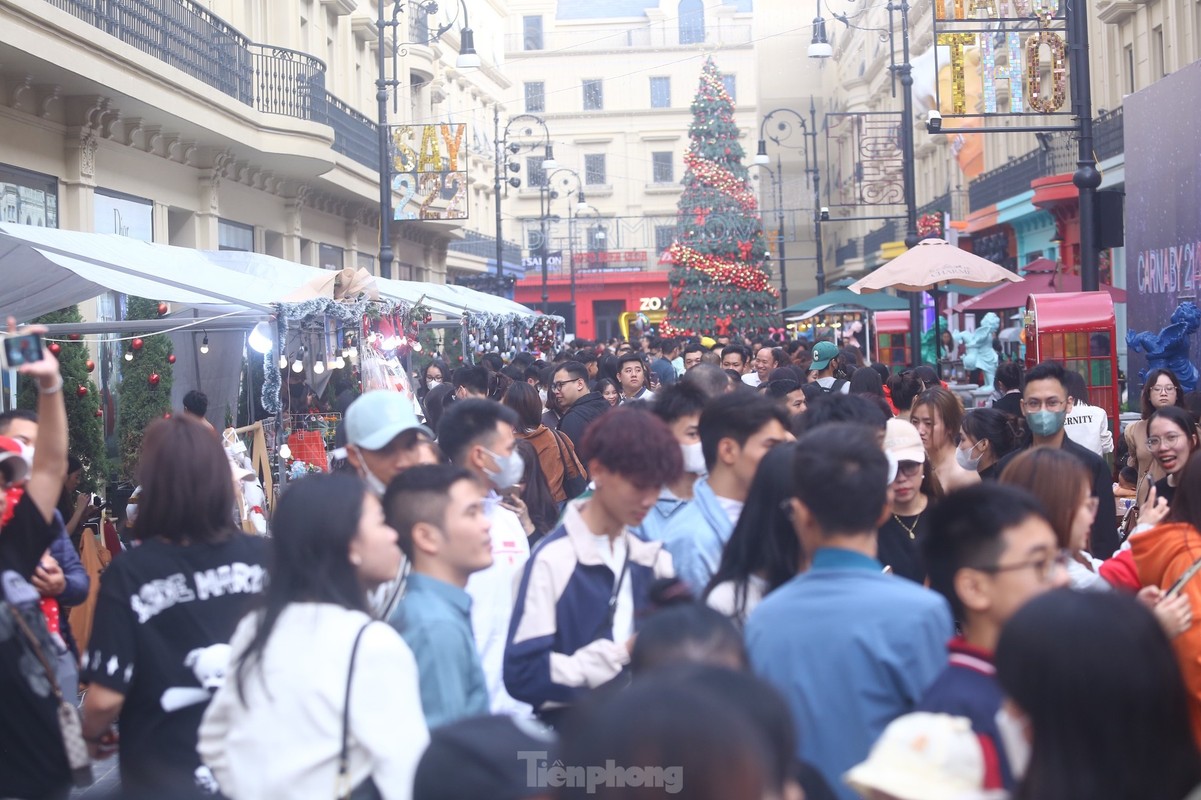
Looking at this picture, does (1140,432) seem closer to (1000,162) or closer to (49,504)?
(49,504)

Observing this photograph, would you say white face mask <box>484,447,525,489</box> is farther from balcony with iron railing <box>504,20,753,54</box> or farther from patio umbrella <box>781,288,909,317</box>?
balcony with iron railing <box>504,20,753,54</box>

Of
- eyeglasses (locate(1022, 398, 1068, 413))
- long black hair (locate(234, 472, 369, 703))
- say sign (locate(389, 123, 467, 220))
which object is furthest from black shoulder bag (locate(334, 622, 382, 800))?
say sign (locate(389, 123, 467, 220))

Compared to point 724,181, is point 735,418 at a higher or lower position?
lower

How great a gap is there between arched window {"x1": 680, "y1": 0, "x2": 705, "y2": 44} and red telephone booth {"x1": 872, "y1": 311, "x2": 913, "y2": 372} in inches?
1776

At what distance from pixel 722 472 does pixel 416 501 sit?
138cm

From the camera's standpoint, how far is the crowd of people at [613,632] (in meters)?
2.35

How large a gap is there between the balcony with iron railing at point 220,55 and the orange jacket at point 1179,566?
12313mm

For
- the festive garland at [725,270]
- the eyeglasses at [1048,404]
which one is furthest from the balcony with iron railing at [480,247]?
the eyeglasses at [1048,404]

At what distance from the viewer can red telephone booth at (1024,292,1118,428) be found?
12.6 m

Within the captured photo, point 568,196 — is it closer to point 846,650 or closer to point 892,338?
point 892,338

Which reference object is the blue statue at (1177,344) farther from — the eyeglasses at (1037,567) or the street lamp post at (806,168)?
the street lamp post at (806,168)

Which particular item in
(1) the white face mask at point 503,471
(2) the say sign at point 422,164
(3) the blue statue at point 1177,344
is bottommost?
(1) the white face mask at point 503,471

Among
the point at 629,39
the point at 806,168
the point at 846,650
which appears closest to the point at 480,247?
the point at 806,168

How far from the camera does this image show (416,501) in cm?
401
